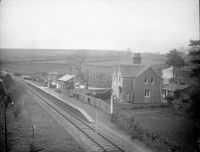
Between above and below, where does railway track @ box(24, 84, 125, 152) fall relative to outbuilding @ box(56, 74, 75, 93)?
below

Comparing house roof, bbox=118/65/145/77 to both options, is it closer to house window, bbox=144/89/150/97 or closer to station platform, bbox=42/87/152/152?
house window, bbox=144/89/150/97

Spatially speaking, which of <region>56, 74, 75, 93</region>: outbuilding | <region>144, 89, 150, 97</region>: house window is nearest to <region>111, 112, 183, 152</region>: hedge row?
<region>144, 89, 150, 97</region>: house window

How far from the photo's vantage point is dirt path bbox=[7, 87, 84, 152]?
1614 centimetres

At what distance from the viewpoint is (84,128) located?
21.1 m

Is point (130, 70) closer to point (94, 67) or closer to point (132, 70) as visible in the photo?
point (132, 70)

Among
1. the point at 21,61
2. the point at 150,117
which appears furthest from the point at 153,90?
the point at 21,61

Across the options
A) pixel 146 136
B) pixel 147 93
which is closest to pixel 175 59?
pixel 147 93

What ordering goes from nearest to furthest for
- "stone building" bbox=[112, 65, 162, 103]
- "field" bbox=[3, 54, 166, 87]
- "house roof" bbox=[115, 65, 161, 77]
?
"stone building" bbox=[112, 65, 162, 103]
"house roof" bbox=[115, 65, 161, 77]
"field" bbox=[3, 54, 166, 87]

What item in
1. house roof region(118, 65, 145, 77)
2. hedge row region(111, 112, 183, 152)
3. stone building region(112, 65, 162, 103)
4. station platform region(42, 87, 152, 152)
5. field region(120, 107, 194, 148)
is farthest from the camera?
house roof region(118, 65, 145, 77)

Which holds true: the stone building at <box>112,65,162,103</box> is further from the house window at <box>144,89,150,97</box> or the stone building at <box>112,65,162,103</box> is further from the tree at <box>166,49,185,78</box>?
the tree at <box>166,49,185,78</box>

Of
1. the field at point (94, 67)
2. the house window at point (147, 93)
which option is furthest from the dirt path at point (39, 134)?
the field at point (94, 67)

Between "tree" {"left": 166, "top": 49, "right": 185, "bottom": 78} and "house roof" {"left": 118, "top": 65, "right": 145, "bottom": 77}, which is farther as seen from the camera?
"tree" {"left": 166, "top": 49, "right": 185, "bottom": 78}

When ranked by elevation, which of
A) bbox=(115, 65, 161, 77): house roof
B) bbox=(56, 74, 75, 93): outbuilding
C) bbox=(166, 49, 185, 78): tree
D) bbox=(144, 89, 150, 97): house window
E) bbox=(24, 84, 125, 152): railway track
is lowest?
bbox=(24, 84, 125, 152): railway track

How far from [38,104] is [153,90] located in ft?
62.8
